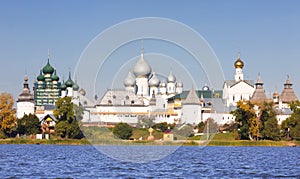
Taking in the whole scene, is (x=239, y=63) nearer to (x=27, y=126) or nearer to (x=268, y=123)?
(x=27, y=126)

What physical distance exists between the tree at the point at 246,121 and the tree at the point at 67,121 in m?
17.6

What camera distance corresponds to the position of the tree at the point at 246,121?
276ft

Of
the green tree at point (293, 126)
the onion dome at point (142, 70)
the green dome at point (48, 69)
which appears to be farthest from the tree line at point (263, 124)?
the green dome at point (48, 69)

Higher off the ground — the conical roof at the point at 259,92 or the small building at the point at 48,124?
the conical roof at the point at 259,92

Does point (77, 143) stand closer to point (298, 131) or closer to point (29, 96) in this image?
point (298, 131)

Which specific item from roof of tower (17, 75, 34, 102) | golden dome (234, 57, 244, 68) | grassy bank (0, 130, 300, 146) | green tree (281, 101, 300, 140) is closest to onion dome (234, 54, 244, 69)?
golden dome (234, 57, 244, 68)

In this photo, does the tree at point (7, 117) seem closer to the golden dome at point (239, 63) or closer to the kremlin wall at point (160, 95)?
the kremlin wall at point (160, 95)

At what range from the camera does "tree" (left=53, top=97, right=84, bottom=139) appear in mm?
84562

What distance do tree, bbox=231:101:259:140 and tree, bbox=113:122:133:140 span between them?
1551 centimetres

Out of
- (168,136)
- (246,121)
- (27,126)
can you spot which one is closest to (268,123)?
(246,121)

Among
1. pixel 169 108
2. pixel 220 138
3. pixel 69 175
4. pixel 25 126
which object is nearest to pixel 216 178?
pixel 69 175

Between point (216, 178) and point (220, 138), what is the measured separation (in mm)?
55235

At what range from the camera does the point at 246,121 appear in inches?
3364

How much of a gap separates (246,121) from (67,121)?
64.6ft
